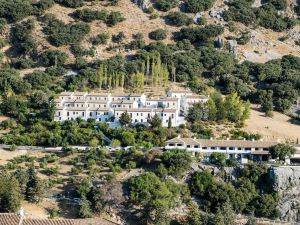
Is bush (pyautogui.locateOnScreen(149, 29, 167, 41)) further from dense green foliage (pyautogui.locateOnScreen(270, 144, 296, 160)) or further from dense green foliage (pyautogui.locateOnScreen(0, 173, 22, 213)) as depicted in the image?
dense green foliage (pyautogui.locateOnScreen(0, 173, 22, 213))

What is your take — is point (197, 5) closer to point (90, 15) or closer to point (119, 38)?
point (119, 38)

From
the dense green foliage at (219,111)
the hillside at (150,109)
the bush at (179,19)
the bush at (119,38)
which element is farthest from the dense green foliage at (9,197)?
the bush at (179,19)

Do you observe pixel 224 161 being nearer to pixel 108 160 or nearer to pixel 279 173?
pixel 279 173

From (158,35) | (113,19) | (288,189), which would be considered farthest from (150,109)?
(113,19)

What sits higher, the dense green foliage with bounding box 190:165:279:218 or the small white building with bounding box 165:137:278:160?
the small white building with bounding box 165:137:278:160

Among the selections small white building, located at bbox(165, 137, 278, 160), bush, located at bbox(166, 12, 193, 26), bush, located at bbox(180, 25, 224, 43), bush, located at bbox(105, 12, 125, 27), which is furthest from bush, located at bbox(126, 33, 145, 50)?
small white building, located at bbox(165, 137, 278, 160)

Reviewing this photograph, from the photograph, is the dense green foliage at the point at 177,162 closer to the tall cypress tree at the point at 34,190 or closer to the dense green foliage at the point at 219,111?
the dense green foliage at the point at 219,111
